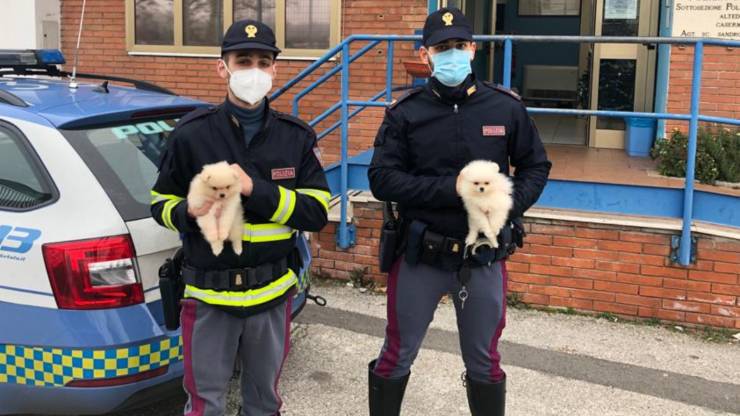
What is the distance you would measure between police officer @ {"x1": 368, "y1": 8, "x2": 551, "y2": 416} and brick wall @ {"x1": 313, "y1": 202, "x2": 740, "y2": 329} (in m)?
2.08

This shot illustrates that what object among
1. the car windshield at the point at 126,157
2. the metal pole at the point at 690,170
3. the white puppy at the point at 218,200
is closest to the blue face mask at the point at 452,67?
the white puppy at the point at 218,200

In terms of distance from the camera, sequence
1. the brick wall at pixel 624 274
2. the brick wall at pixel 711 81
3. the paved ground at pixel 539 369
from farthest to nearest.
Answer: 1. the brick wall at pixel 711 81
2. the brick wall at pixel 624 274
3. the paved ground at pixel 539 369

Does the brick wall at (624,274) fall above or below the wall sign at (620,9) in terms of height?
below

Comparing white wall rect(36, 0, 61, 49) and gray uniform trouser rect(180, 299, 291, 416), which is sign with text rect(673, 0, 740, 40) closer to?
gray uniform trouser rect(180, 299, 291, 416)

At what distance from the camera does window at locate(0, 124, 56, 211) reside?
283 centimetres

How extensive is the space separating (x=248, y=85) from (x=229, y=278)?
66cm

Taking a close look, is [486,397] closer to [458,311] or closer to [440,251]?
[458,311]

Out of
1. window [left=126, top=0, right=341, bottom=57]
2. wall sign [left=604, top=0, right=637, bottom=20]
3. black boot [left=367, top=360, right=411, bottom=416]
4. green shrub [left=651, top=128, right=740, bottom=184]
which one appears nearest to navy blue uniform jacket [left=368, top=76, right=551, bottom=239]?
black boot [left=367, top=360, right=411, bottom=416]

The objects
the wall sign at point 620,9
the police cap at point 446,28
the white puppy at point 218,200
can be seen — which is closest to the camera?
the white puppy at point 218,200

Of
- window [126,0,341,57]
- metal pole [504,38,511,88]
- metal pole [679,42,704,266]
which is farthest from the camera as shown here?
window [126,0,341,57]

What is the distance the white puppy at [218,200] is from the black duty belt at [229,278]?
0.10 m

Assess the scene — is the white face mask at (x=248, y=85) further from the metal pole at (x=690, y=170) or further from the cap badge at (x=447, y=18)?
the metal pole at (x=690, y=170)

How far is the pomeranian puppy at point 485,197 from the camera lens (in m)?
2.54

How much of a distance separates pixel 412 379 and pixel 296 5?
4.82m
